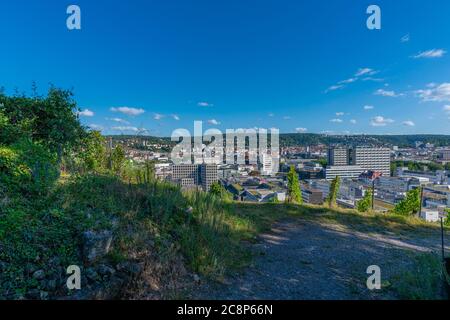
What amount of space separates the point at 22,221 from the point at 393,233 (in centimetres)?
875

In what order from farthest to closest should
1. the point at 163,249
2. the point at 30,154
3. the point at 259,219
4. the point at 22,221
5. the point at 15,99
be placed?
1. the point at 259,219
2. the point at 15,99
3. the point at 30,154
4. the point at 163,249
5. the point at 22,221

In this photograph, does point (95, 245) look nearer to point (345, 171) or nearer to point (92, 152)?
point (92, 152)

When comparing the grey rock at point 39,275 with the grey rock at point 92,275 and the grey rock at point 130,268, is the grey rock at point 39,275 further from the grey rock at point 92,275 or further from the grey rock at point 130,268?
the grey rock at point 130,268

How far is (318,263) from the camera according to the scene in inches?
178

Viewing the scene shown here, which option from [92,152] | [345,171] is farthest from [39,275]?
[345,171]

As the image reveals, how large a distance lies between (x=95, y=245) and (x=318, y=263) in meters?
3.78

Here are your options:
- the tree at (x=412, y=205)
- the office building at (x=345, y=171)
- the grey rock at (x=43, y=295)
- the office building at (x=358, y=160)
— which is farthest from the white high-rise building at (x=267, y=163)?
the office building at (x=345, y=171)

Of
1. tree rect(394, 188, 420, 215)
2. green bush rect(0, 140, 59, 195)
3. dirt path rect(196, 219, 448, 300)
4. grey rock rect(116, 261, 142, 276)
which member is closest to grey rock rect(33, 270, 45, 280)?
grey rock rect(116, 261, 142, 276)

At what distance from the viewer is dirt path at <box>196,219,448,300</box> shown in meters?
3.36

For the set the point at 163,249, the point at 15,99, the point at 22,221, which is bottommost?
the point at 163,249

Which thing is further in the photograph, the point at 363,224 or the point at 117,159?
the point at 363,224

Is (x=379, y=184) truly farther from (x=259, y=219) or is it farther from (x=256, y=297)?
(x=256, y=297)

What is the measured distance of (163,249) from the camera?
378cm
